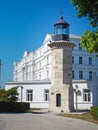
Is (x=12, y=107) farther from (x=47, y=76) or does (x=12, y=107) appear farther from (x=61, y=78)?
(x=47, y=76)

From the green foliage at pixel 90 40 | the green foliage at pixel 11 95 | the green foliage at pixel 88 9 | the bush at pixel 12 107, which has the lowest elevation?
the bush at pixel 12 107

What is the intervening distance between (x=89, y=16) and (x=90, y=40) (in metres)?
1.14

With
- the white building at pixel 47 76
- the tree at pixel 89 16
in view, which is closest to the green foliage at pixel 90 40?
the tree at pixel 89 16

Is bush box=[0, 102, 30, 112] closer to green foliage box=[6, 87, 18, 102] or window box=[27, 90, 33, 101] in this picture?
green foliage box=[6, 87, 18, 102]

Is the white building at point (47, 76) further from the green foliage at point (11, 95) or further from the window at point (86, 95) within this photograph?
the green foliage at point (11, 95)

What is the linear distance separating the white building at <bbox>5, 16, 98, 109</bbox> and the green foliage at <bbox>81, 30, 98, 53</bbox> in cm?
2877

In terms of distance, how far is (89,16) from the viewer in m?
14.0

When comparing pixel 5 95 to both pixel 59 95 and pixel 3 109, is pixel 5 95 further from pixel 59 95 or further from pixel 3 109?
pixel 59 95

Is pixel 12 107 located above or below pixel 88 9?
below

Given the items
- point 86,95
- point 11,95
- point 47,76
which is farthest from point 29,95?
point 47,76

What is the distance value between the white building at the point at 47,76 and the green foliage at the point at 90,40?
28.8 metres

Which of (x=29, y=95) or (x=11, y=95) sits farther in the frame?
(x=29, y=95)

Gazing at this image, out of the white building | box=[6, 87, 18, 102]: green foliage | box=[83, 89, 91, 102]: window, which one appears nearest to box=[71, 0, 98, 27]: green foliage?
box=[6, 87, 18, 102]: green foliage

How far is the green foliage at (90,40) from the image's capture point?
13805mm
